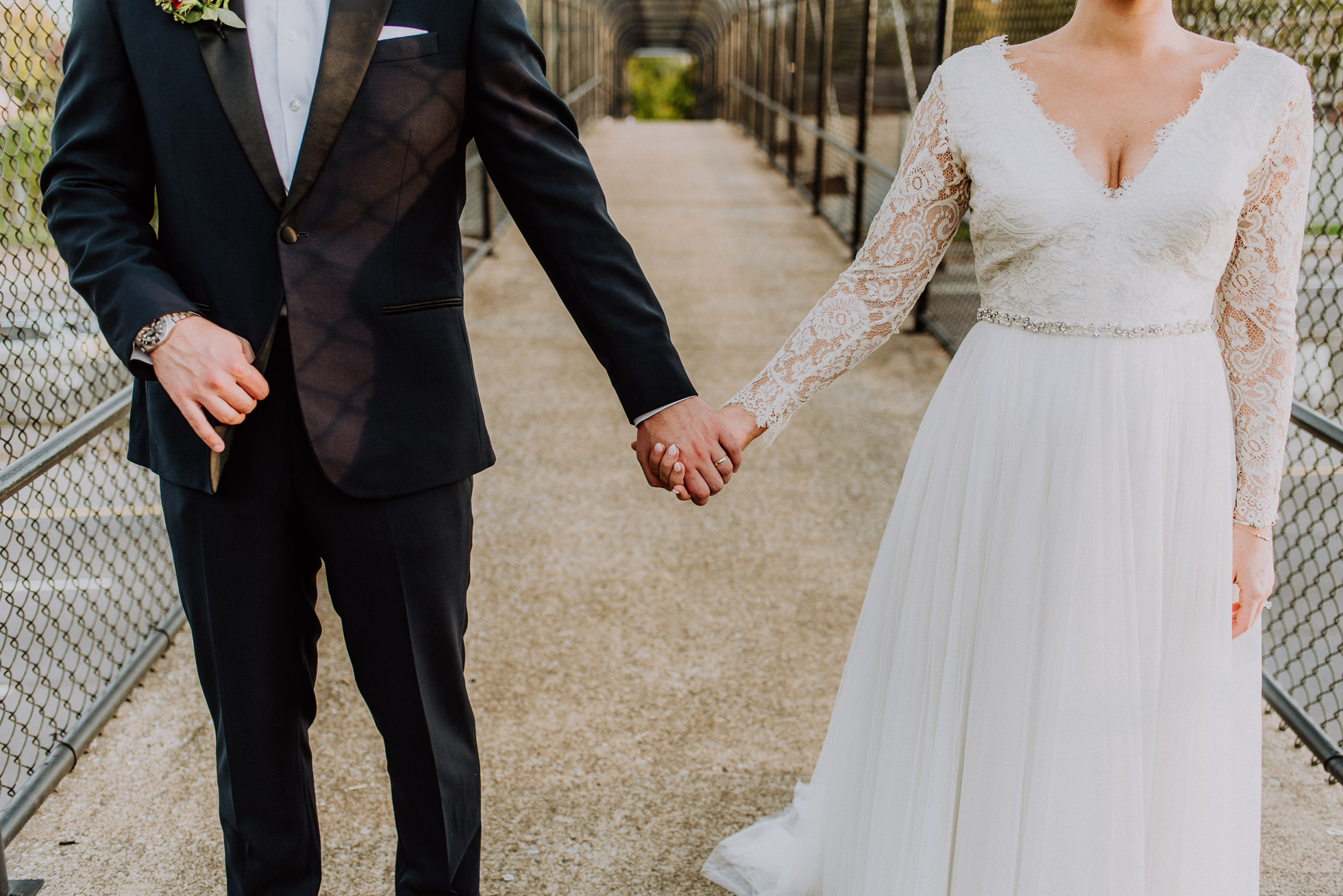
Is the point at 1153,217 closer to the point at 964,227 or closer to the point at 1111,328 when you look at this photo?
the point at 1111,328

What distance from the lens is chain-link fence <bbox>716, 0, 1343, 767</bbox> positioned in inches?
133

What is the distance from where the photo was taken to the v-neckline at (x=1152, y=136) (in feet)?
5.00

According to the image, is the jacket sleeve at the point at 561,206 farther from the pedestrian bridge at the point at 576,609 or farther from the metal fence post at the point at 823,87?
the metal fence post at the point at 823,87

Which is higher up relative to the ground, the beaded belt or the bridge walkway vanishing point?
the beaded belt

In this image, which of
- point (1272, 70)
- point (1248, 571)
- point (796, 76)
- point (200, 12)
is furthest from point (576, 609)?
point (796, 76)

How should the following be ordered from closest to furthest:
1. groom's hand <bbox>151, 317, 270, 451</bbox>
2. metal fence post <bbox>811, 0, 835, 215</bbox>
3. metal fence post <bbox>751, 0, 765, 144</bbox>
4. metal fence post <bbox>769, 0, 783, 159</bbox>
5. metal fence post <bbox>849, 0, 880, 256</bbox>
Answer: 1. groom's hand <bbox>151, 317, 270, 451</bbox>
2. metal fence post <bbox>849, 0, 880, 256</bbox>
3. metal fence post <bbox>811, 0, 835, 215</bbox>
4. metal fence post <bbox>769, 0, 783, 159</bbox>
5. metal fence post <bbox>751, 0, 765, 144</bbox>

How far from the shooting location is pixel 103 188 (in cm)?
156

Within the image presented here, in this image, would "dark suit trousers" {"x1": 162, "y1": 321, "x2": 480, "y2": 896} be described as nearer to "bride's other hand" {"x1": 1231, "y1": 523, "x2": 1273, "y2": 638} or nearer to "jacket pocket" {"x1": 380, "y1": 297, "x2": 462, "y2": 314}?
"jacket pocket" {"x1": 380, "y1": 297, "x2": 462, "y2": 314}

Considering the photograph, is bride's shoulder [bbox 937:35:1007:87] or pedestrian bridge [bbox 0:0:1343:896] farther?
pedestrian bridge [bbox 0:0:1343:896]

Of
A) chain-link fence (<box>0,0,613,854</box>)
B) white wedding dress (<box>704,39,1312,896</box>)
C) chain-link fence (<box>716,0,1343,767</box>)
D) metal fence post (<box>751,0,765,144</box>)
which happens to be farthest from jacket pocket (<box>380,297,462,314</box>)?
metal fence post (<box>751,0,765,144</box>)

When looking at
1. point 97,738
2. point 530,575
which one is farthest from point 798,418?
point 97,738

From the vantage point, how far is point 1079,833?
5.41 ft

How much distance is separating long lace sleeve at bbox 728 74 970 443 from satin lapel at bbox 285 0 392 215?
2.55 ft

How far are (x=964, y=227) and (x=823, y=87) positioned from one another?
3888mm
